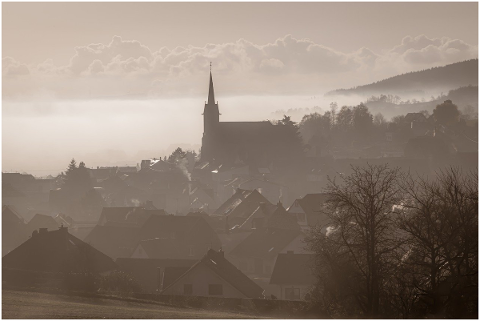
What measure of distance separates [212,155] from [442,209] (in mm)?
99970

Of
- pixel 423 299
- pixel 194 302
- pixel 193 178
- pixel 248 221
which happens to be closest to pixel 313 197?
pixel 248 221

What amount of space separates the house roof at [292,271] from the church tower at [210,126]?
85310mm

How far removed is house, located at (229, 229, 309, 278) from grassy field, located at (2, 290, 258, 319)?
21519mm

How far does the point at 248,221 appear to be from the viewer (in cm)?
6050

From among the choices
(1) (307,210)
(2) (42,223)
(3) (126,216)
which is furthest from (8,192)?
(1) (307,210)

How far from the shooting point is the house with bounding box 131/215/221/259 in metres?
47.9

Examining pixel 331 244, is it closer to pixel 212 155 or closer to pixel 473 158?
pixel 473 158

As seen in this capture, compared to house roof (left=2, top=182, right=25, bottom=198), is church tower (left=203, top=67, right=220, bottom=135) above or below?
above

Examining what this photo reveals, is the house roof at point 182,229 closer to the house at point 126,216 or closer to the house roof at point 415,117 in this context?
the house at point 126,216

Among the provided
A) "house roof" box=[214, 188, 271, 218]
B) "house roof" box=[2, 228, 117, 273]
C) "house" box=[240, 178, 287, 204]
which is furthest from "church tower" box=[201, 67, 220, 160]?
"house roof" box=[2, 228, 117, 273]

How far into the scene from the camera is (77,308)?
21.3 meters

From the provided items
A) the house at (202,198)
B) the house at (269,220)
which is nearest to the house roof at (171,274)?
the house at (269,220)

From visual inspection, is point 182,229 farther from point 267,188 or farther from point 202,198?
point 202,198

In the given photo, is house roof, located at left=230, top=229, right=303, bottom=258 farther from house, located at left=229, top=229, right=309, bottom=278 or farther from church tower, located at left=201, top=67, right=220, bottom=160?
church tower, located at left=201, top=67, right=220, bottom=160
